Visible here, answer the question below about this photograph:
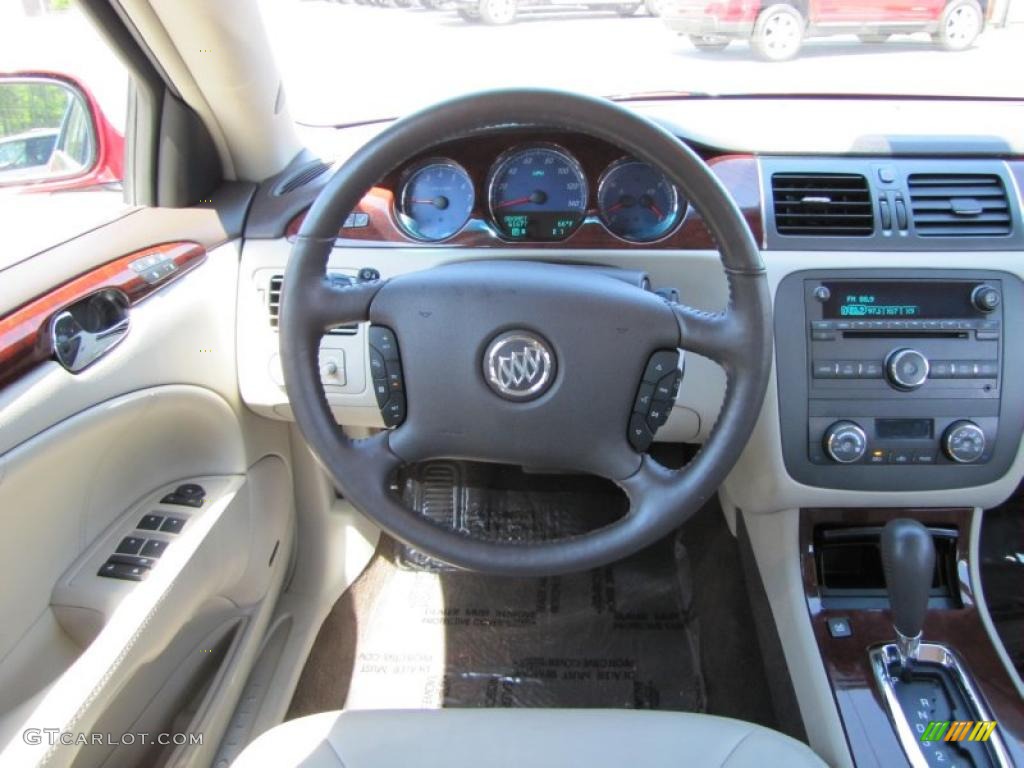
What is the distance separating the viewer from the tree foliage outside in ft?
5.32

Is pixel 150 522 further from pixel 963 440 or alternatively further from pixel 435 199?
pixel 963 440

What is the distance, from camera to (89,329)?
4.65 feet

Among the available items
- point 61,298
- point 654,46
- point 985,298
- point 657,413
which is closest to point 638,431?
point 657,413

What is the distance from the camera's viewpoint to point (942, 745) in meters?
1.45

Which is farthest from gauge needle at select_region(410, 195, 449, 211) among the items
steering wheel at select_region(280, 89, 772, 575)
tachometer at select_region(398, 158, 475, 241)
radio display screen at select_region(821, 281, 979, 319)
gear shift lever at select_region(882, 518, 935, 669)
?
gear shift lever at select_region(882, 518, 935, 669)

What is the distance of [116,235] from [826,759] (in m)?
1.65

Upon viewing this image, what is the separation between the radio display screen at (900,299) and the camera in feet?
5.41

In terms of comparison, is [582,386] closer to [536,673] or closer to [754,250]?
[754,250]

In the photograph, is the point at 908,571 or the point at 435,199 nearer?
the point at 908,571

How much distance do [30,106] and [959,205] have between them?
6.18 ft

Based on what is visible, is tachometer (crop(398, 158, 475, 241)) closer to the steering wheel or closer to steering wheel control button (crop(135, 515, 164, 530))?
the steering wheel

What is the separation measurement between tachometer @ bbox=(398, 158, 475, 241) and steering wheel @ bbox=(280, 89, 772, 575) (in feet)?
1.33

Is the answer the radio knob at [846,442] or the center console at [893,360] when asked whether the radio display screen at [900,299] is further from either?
the radio knob at [846,442]

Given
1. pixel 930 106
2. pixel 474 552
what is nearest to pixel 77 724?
pixel 474 552
